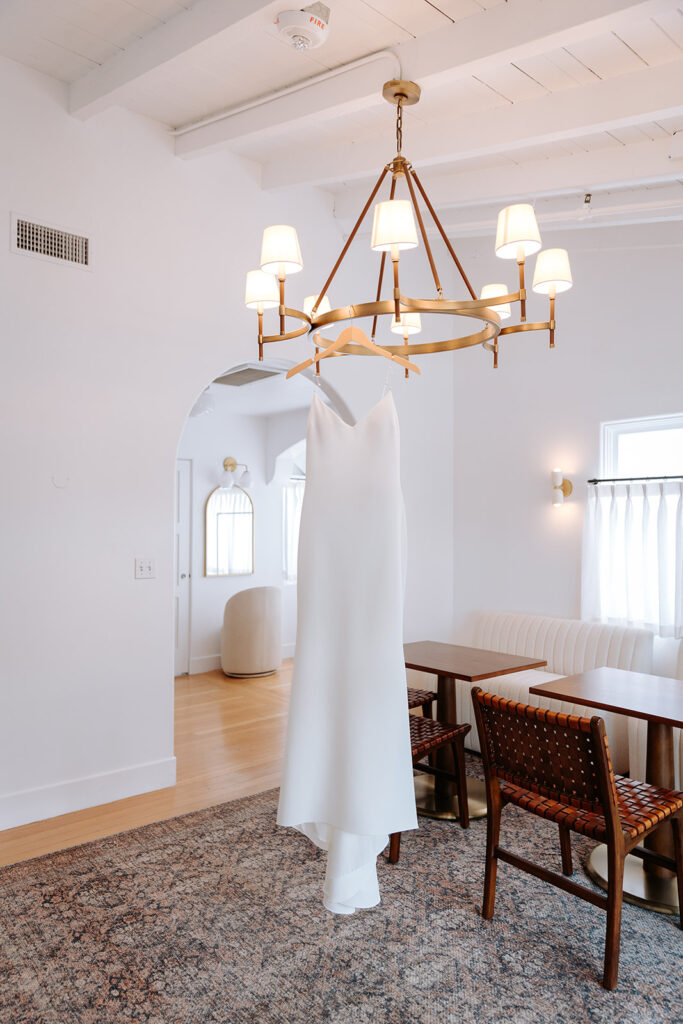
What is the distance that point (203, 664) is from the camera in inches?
268

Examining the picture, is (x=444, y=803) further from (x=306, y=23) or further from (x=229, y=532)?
(x=229, y=532)

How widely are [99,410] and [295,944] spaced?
8.11 feet

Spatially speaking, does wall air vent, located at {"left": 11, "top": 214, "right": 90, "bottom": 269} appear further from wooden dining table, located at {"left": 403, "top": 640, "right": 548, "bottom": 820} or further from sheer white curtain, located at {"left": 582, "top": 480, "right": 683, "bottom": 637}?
sheer white curtain, located at {"left": 582, "top": 480, "right": 683, "bottom": 637}

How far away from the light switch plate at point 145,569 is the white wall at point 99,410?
1.8 inches

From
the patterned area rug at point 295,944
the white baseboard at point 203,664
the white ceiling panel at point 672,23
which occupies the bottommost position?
the white baseboard at point 203,664

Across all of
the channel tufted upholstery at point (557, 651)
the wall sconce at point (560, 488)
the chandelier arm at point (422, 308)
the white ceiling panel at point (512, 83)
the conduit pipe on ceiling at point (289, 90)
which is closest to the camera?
the chandelier arm at point (422, 308)

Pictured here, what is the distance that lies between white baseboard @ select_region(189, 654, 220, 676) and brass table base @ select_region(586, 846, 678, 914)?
15.0ft

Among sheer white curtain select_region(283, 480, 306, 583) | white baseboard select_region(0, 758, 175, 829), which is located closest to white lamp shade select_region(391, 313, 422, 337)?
white baseboard select_region(0, 758, 175, 829)

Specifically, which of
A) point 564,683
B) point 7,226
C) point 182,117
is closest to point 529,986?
point 564,683

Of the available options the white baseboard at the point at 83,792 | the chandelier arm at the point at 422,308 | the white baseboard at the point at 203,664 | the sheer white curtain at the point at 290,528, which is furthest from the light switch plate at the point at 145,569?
the sheer white curtain at the point at 290,528

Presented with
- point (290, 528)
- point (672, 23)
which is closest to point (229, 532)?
point (290, 528)

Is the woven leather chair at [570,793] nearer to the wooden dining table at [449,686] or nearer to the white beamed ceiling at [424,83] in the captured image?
the wooden dining table at [449,686]

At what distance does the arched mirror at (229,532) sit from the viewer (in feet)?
22.9

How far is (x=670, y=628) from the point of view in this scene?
160 inches
